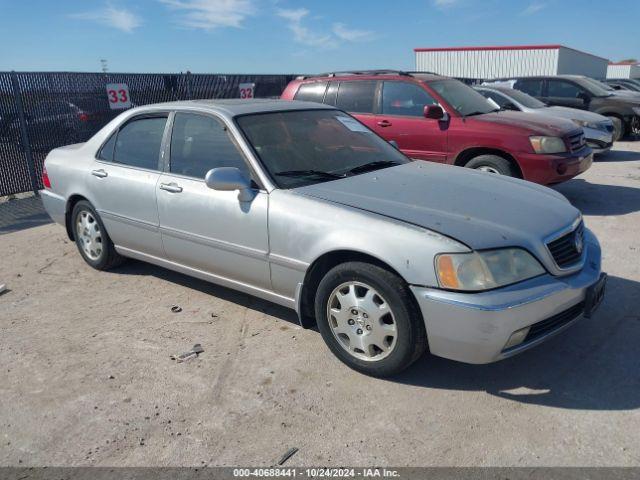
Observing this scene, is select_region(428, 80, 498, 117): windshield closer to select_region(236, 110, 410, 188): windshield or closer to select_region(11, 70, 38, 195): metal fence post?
select_region(236, 110, 410, 188): windshield

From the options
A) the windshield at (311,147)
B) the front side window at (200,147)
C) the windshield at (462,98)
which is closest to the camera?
the windshield at (311,147)

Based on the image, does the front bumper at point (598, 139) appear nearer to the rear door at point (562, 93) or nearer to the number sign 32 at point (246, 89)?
the rear door at point (562, 93)

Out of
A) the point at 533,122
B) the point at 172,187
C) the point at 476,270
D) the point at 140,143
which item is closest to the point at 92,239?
the point at 140,143

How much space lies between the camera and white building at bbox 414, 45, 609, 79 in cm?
3497

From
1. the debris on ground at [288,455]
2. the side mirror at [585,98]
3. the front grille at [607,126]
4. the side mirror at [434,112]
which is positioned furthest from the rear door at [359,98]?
the side mirror at [585,98]

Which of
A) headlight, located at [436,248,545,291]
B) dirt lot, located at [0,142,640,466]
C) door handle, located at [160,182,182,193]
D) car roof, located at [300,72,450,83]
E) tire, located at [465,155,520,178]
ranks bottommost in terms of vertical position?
dirt lot, located at [0,142,640,466]

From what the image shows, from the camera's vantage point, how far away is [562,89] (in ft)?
44.5

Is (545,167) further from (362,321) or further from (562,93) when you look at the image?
(562,93)

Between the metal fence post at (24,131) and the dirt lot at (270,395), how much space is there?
5.49 meters

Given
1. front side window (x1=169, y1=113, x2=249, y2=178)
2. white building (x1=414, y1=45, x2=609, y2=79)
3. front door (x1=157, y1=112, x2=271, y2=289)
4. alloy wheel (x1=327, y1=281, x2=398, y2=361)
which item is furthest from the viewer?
white building (x1=414, y1=45, x2=609, y2=79)

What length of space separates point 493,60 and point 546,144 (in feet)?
103

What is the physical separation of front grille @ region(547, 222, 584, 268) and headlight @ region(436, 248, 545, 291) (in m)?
0.36

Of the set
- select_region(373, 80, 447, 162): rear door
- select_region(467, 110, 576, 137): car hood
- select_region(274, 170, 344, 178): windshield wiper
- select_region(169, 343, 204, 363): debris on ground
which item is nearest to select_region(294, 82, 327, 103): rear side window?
select_region(373, 80, 447, 162): rear door

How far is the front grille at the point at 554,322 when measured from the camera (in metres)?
2.98
